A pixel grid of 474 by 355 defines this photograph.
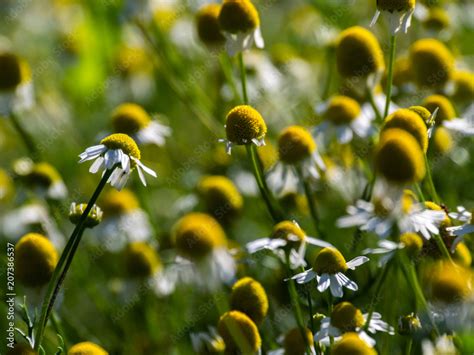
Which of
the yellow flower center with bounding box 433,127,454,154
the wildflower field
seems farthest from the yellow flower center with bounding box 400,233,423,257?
the yellow flower center with bounding box 433,127,454,154

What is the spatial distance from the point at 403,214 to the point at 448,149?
89 cm

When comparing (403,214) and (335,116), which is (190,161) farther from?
(403,214)

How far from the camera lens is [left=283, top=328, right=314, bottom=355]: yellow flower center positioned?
1.65m

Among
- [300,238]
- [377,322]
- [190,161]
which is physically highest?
[300,238]

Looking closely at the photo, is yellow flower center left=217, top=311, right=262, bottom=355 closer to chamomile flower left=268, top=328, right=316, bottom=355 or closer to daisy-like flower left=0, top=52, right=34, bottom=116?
chamomile flower left=268, top=328, right=316, bottom=355

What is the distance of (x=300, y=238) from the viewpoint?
1.69 metres

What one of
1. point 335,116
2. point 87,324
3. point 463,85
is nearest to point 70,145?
point 87,324

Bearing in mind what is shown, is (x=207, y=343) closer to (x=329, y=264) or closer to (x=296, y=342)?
(x=296, y=342)

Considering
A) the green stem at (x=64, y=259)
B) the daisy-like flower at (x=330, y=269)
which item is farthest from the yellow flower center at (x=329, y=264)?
the green stem at (x=64, y=259)

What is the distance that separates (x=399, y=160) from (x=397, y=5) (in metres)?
0.59

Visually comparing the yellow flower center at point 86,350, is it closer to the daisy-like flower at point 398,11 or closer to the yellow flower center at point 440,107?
the daisy-like flower at point 398,11

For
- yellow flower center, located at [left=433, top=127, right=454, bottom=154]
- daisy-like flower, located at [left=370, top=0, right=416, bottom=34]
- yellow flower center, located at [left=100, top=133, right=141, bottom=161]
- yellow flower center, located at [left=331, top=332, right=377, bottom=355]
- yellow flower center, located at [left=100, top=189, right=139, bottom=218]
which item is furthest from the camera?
yellow flower center, located at [left=100, top=189, right=139, bottom=218]

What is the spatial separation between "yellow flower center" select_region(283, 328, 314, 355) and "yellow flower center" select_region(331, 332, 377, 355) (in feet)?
0.75

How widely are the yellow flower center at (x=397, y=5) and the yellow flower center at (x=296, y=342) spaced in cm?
76
